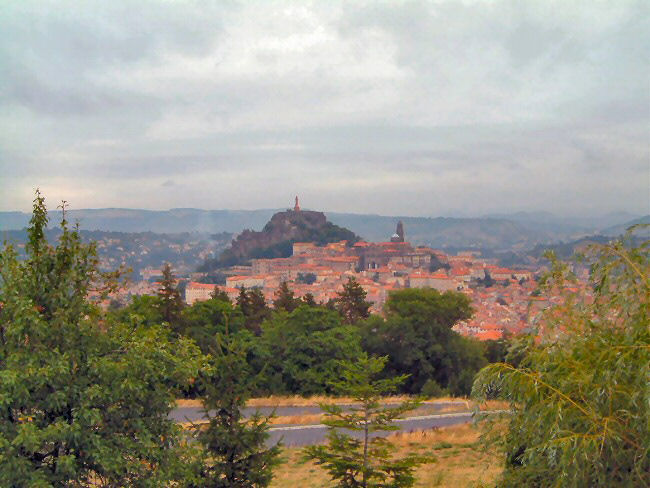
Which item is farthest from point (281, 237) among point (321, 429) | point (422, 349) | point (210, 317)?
point (321, 429)

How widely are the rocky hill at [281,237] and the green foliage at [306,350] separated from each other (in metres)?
122

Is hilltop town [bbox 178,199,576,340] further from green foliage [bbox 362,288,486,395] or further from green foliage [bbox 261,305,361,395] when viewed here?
green foliage [bbox 261,305,361,395]

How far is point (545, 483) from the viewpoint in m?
4.41

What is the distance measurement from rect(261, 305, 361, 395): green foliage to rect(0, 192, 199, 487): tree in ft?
54.9

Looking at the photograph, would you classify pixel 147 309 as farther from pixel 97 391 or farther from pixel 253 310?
pixel 97 391


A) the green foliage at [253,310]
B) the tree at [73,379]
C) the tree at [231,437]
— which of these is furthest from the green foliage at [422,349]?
the tree at [73,379]

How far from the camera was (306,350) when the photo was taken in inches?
937

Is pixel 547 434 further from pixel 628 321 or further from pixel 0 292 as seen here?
pixel 0 292

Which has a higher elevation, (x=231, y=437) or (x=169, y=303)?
(x=231, y=437)

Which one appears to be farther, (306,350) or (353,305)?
(353,305)

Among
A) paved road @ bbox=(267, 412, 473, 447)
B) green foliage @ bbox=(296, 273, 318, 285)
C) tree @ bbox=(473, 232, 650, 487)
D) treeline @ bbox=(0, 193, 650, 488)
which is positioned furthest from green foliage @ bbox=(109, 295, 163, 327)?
green foliage @ bbox=(296, 273, 318, 285)

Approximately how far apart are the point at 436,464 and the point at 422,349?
55.4 feet

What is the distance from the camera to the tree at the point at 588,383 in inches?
158

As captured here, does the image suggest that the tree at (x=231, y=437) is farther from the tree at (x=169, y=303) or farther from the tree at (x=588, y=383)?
the tree at (x=169, y=303)
